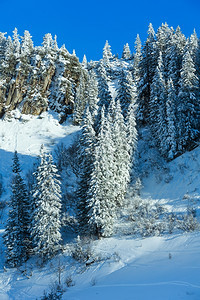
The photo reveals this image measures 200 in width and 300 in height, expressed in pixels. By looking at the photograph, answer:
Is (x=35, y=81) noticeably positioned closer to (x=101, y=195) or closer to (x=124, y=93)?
(x=124, y=93)

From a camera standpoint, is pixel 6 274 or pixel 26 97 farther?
pixel 26 97

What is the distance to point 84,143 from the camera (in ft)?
88.2

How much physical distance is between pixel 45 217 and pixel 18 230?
384 centimetres

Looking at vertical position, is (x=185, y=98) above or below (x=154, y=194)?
above

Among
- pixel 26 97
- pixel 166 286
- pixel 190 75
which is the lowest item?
pixel 166 286

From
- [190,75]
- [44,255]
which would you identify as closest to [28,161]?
[44,255]

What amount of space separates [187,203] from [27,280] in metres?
17.2

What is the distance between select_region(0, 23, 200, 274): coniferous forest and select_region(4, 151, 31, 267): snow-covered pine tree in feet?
0.31

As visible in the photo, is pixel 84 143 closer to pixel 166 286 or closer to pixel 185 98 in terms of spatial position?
pixel 185 98

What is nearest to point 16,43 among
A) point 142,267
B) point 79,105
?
point 79,105

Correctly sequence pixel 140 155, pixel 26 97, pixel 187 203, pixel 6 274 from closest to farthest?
pixel 6 274 < pixel 187 203 < pixel 140 155 < pixel 26 97

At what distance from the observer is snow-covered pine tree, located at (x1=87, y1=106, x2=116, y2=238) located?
22.4 metres

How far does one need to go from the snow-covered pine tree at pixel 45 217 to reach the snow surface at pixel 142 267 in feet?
4.28

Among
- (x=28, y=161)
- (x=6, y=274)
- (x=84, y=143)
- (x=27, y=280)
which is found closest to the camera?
(x=27, y=280)
